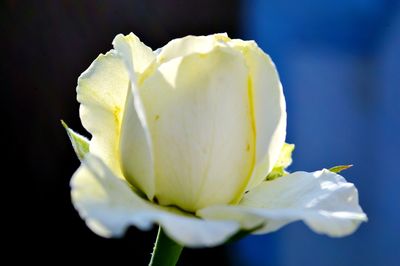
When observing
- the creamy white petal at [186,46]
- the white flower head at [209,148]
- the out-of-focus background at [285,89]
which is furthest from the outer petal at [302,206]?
the out-of-focus background at [285,89]

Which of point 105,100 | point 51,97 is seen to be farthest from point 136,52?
point 51,97

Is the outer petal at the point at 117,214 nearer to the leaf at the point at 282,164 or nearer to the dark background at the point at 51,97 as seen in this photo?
the leaf at the point at 282,164

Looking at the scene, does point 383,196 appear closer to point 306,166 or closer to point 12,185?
point 306,166

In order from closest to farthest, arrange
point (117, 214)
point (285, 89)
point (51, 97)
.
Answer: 1. point (117, 214)
2. point (51, 97)
3. point (285, 89)

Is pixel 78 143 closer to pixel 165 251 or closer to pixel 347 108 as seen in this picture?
pixel 165 251

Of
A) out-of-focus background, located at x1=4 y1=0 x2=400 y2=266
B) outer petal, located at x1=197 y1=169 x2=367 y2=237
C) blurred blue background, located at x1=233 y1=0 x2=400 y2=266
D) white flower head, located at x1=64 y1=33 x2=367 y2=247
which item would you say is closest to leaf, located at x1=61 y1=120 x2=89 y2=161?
white flower head, located at x1=64 y1=33 x2=367 y2=247

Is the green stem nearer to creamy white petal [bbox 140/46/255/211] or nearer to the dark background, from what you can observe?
creamy white petal [bbox 140/46/255/211]
